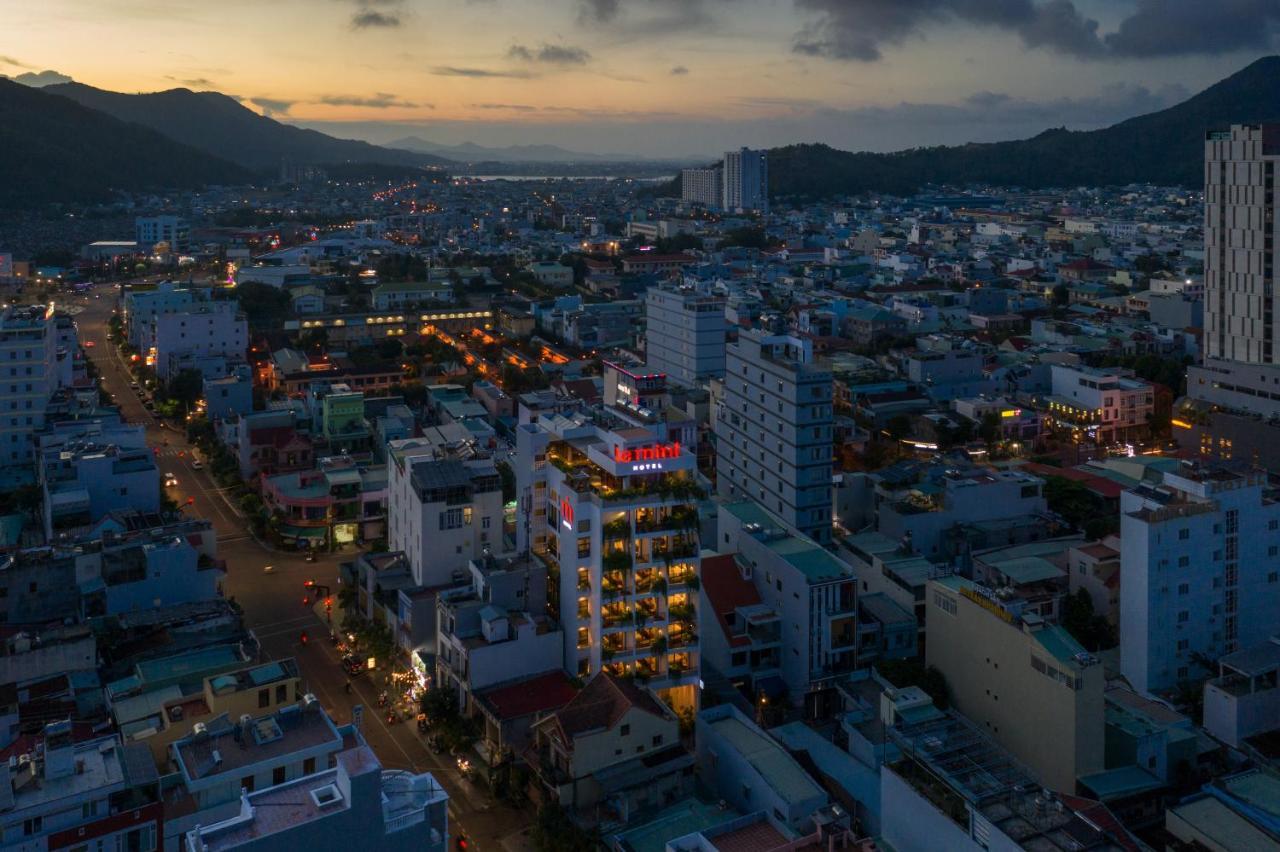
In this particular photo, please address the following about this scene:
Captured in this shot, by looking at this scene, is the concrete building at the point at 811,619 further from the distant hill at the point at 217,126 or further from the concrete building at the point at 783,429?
the distant hill at the point at 217,126

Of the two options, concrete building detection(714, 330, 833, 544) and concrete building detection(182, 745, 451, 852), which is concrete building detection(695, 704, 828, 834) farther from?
concrete building detection(714, 330, 833, 544)

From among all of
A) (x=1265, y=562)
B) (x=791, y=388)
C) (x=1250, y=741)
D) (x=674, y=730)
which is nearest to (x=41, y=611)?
(x=674, y=730)

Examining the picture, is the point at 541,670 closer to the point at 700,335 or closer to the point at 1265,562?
the point at 1265,562

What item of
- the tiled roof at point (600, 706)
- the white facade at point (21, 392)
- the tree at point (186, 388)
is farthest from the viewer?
the tree at point (186, 388)

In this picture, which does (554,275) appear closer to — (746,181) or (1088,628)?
(1088,628)

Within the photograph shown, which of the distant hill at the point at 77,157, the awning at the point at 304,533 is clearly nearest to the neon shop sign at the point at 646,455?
the awning at the point at 304,533

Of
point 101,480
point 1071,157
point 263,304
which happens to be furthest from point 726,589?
point 1071,157

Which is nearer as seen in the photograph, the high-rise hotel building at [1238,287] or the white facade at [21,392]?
the white facade at [21,392]
